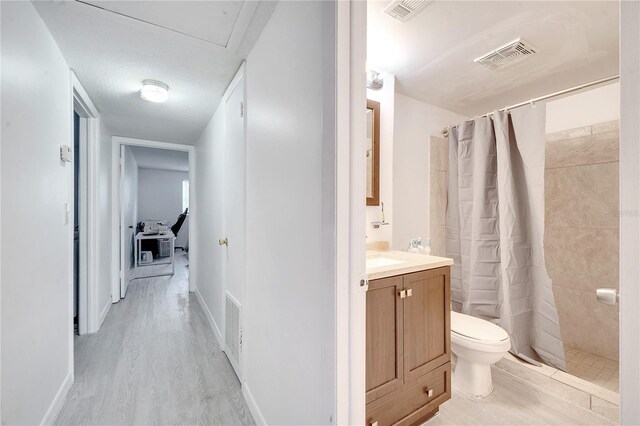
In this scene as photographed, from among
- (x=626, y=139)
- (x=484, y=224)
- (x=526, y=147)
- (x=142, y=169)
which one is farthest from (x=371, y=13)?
(x=142, y=169)

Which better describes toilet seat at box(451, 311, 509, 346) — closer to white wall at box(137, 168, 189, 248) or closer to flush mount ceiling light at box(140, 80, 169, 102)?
flush mount ceiling light at box(140, 80, 169, 102)

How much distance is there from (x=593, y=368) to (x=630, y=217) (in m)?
2.38

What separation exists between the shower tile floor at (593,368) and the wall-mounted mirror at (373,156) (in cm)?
195

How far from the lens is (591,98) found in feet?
7.28

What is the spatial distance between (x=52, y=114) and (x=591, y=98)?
12.5ft

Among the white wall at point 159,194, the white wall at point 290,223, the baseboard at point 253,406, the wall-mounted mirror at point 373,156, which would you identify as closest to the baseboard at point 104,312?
the baseboard at point 253,406

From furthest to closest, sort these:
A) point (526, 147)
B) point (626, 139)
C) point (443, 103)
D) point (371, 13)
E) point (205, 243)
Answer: point (205, 243), point (443, 103), point (526, 147), point (371, 13), point (626, 139)

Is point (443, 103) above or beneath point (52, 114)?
above

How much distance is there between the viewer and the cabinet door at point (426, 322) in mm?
1416

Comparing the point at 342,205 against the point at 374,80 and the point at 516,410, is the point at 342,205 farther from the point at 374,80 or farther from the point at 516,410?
the point at 516,410

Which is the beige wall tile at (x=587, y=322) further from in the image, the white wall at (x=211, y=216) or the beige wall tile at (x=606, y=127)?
the white wall at (x=211, y=216)

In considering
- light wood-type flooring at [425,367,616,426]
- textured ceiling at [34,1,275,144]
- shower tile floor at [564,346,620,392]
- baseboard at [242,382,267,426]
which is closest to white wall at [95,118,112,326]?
textured ceiling at [34,1,275,144]

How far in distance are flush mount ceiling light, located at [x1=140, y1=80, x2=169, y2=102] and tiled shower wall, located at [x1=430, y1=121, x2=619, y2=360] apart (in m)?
3.28

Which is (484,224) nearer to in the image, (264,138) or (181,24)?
(264,138)
